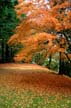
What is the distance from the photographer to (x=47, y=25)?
20.2m

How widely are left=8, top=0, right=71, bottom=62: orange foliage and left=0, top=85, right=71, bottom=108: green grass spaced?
3.68m

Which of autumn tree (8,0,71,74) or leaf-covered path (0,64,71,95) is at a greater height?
autumn tree (8,0,71,74)

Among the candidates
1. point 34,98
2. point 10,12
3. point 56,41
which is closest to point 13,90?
point 34,98

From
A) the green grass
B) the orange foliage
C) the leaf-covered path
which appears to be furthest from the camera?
the leaf-covered path

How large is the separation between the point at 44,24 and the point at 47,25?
0.20 m

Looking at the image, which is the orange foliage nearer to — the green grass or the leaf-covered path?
the leaf-covered path

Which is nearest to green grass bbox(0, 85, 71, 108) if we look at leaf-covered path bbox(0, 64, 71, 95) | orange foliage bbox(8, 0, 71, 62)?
leaf-covered path bbox(0, 64, 71, 95)

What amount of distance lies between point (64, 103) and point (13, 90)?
14.2 ft

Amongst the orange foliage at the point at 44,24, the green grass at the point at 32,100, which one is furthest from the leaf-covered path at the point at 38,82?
the orange foliage at the point at 44,24

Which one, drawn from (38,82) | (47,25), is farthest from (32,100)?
(38,82)

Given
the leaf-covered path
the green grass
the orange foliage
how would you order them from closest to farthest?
the green grass < the orange foliage < the leaf-covered path

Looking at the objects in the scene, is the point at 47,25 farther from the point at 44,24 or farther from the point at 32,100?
the point at 32,100

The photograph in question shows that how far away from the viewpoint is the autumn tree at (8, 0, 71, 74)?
2003cm

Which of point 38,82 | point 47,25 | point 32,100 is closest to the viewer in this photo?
point 32,100
